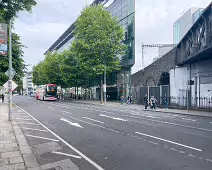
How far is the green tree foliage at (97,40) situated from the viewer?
35469 millimetres

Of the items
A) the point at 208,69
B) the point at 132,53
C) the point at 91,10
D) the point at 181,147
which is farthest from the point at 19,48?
the point at 181,147

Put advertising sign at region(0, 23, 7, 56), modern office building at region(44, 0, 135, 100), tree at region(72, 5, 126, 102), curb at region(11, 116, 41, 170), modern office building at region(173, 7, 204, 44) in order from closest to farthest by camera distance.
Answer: curb at region(11, 116, 41, 170), advertising sign at region(0, 23, 7, 56), tree at region(72, 5, 126, 102), modern office building at region(44, 0, 135, 100), modern office building at region(173, 7, 204, 44)

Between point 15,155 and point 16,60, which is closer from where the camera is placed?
point 15,155

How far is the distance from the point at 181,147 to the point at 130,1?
36427 millimetres

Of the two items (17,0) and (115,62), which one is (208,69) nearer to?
(115,62)

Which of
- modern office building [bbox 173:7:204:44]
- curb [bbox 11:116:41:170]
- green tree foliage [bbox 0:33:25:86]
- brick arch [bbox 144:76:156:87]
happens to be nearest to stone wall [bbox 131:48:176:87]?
brick arch [bbox 144:76:156:87]

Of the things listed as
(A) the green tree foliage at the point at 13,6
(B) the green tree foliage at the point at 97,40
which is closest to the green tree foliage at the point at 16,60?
(B) the green tree foliage at the point at 97,40

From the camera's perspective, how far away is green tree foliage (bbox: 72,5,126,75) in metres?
35.5

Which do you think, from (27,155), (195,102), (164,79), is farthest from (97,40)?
(27,155)

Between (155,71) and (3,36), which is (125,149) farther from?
(155,71)

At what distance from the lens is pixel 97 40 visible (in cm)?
3569

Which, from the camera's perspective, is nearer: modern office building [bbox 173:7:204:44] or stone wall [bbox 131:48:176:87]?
stone wall [bbox 131:48:176:87]

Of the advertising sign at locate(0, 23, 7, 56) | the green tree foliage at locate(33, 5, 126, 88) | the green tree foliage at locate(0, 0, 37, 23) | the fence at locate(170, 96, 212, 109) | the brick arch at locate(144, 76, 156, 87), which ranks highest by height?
the green tree foliage at locate(33, 5, 126, 88)

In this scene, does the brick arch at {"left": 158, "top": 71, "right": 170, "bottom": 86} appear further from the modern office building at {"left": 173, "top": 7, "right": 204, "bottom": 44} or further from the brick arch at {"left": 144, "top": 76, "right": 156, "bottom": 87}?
the modern office building at {"left": 173, "top": 7, "right": 204, "bottom": 44}
